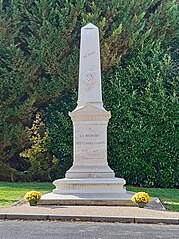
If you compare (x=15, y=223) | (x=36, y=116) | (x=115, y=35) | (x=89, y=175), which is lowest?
(x=15, y=223)

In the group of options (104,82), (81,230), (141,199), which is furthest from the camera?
(104,82)

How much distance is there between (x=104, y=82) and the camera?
20000mm

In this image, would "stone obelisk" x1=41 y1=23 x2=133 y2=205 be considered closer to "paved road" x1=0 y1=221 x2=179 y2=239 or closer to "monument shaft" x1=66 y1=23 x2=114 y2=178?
"monument shaft" x1=66 y1=23 x2=114 y2=178

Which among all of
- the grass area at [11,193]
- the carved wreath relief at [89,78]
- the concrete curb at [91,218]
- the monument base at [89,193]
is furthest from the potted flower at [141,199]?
the carved wreath relief at [89,78]

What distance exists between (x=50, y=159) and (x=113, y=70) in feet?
14.9

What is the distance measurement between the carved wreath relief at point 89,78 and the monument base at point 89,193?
2.87 metres

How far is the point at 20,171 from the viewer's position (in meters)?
20.2

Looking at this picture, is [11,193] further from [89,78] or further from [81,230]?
[81,230]

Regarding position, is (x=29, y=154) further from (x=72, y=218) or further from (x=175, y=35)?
(x=72, y=218)

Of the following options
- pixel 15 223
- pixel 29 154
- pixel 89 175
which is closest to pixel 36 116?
pixel 29 154

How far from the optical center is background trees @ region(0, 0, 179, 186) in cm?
1912

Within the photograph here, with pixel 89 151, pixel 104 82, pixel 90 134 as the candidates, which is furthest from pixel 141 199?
pixel 104 82

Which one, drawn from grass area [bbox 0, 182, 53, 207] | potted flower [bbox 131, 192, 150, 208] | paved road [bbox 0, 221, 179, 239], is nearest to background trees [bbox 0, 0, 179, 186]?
grass area [bbox 0, 182, 53, 207]

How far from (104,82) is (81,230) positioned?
39.1ft
